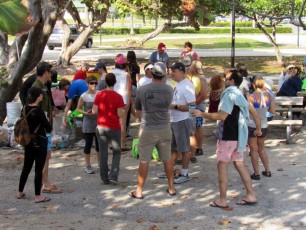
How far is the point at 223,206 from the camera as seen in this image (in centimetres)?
617

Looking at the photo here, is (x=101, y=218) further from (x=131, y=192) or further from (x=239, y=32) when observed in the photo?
(x=239, y=32)

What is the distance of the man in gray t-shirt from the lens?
20.7 feet

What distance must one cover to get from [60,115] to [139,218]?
423cm

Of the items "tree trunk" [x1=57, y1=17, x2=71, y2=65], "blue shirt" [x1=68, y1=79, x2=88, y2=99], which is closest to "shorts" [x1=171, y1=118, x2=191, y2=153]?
"blue shirt" [x1=68, y1=79, x2=88, y2=99]

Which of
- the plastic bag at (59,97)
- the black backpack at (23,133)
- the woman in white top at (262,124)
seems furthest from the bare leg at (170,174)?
the plastic bag at (59,97)

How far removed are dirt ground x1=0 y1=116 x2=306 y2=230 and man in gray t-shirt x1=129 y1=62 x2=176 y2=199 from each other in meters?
0.55

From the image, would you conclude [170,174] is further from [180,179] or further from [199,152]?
[199,152]

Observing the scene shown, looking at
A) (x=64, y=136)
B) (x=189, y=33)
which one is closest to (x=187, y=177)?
(x=64, y=136)

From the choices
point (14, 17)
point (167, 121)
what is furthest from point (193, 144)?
point (14, 17)

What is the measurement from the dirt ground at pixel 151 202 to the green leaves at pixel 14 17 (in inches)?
157

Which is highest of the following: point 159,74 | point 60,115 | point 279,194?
point 159,74

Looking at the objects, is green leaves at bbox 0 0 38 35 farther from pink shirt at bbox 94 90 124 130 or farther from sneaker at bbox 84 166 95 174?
sneaker at bbox 84 166 95 174

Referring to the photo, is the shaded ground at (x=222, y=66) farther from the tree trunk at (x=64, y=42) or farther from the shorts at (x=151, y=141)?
the shorts at (x=151, y=141)

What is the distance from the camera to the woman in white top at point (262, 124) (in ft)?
23.8
